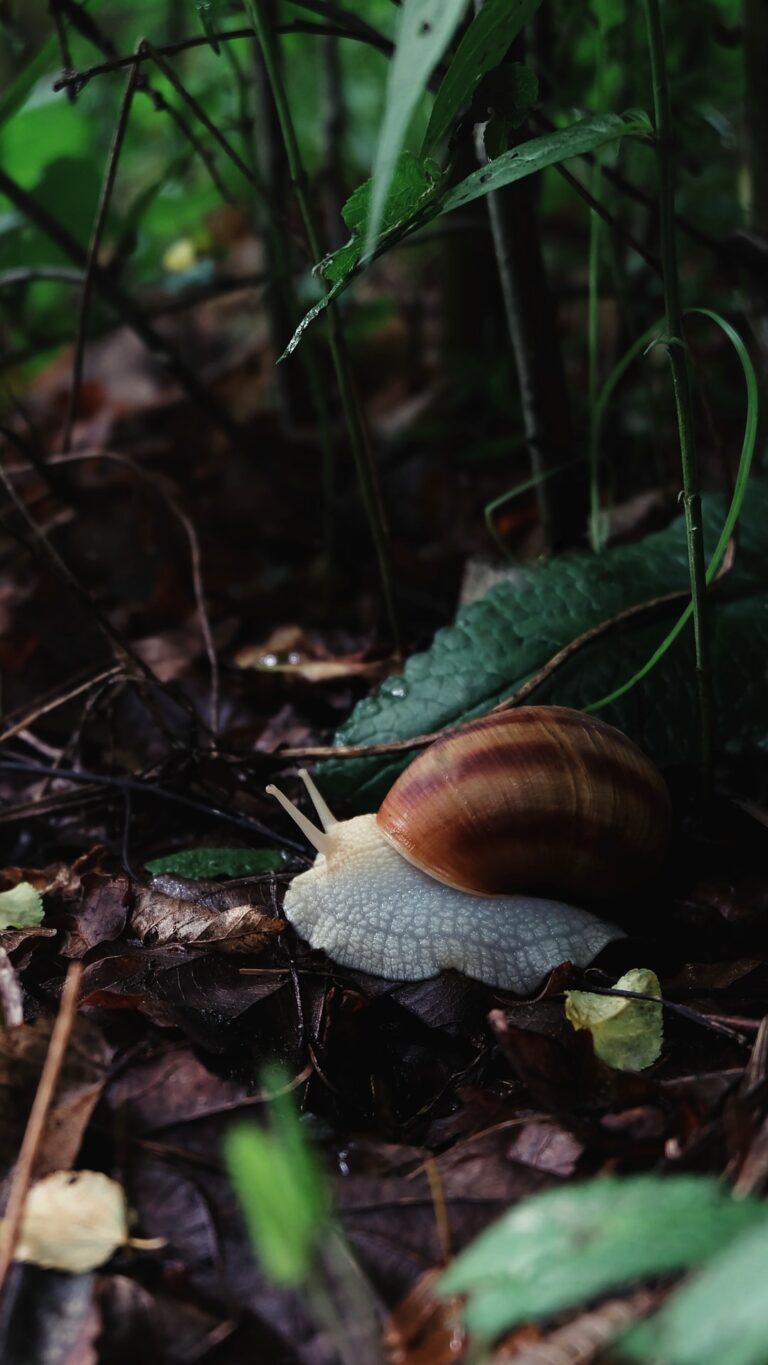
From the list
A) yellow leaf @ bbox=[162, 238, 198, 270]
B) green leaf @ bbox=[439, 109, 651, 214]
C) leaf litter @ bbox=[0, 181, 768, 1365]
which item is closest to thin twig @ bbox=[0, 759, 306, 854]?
leaf litter @ bbox=[0, 181, 768, 1365]

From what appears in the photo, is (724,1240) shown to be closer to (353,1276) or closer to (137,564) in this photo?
(353,1276)

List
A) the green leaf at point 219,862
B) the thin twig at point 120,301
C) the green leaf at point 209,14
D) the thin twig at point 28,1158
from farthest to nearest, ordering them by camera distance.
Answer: the thin twig at point 120,301
the green leaf at point 219,862
the green leaf at point 209,14
the thin twig at point 28,1158

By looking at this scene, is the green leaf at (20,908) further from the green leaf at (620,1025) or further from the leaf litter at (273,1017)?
the green leaf at (620,1025)

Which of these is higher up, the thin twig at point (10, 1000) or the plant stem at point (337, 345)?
the plant stem at point (337, 345)

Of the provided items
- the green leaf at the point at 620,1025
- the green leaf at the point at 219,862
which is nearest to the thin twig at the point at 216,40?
the green leaf at the point at 219,862

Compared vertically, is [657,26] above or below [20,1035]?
above

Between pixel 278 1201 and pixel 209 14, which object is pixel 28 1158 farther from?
pixel 209 14

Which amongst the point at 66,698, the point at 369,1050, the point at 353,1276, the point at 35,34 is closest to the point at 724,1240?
the point at 353,1276
